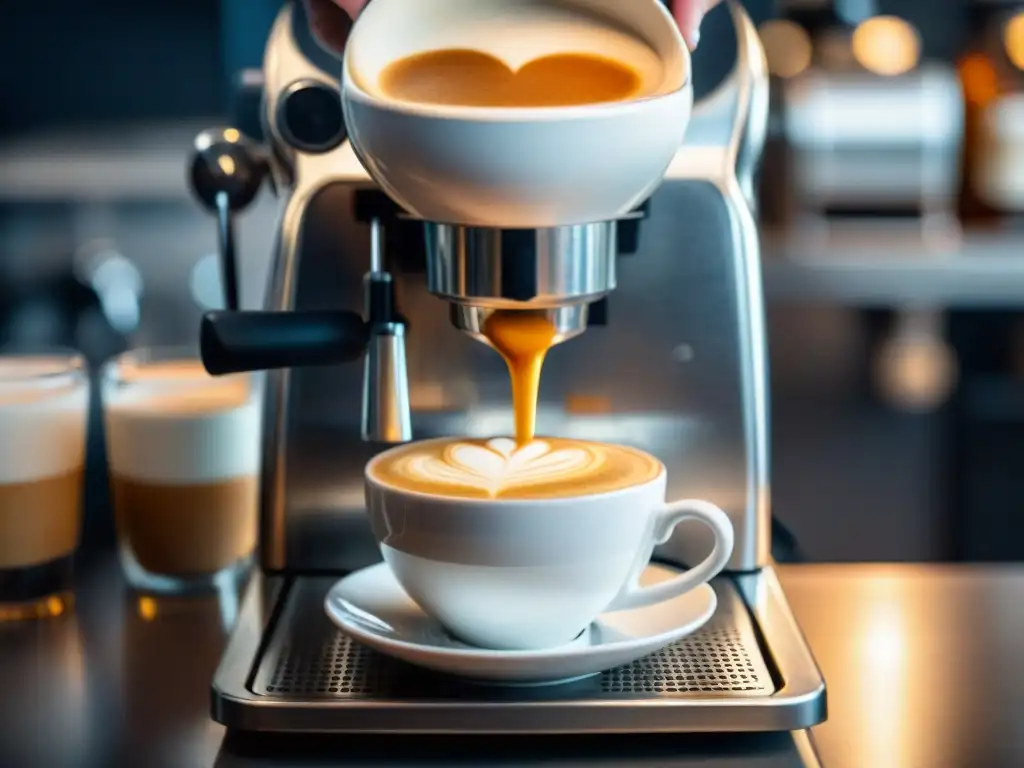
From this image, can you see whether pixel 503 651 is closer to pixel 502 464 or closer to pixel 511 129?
pixel 502 464

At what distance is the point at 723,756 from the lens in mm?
538

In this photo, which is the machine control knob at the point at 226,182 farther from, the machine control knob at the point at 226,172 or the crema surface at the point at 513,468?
the crema surface at the point at 513,468

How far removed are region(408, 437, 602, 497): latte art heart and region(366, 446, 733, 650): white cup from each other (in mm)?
24

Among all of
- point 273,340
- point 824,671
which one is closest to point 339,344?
point 273,340

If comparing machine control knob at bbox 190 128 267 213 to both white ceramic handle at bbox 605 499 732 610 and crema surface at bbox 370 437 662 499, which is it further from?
white ceramic handle at bbox 605 499 732 610

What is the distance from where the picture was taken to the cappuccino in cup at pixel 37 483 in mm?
732

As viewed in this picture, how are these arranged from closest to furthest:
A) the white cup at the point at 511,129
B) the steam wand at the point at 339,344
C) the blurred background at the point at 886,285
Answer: the white cup at the point at 511,129
the steam wand at the point at 339,344
the blurred background at the point at 886,285

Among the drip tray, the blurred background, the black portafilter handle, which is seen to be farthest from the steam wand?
the blurred background

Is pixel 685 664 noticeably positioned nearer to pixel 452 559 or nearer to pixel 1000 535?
pixel 452 559

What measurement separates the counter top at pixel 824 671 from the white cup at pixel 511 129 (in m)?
→ 0.20

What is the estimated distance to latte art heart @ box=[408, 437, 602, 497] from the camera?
1.91ft

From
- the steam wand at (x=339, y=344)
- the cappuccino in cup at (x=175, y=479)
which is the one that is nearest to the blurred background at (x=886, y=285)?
the cappuccino in cup at (x=175, y=479)

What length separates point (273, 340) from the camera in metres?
0.60

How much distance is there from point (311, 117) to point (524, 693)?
293mm
